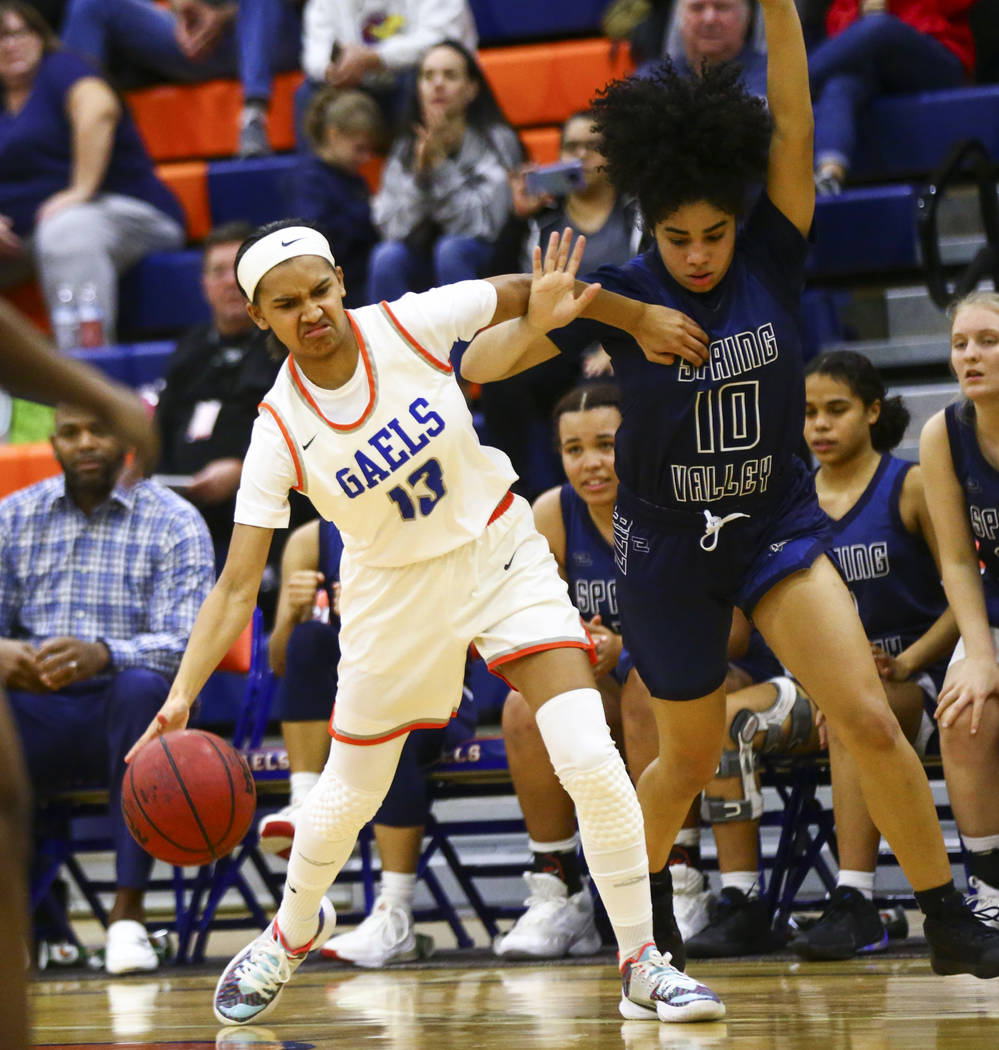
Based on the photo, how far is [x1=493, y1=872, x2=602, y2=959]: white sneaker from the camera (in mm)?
4426

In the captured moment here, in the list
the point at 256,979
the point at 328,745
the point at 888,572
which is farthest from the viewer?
the point at 328,745

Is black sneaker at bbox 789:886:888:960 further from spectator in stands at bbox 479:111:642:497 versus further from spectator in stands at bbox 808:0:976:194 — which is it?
spectator in stands at bbox 808:0:976:194

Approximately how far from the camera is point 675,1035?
2.91 m

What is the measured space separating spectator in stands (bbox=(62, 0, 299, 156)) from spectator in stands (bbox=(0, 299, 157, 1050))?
654 centimetres

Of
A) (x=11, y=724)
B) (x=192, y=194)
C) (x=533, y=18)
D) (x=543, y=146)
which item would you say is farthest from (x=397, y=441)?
(x=533, y=18)

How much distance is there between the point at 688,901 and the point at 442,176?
328cm

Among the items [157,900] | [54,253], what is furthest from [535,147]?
[157,900]

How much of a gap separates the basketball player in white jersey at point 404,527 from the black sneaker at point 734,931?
108cm

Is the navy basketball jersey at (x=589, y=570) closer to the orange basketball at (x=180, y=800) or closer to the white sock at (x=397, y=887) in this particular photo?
the white sock at (x=397, y=887)

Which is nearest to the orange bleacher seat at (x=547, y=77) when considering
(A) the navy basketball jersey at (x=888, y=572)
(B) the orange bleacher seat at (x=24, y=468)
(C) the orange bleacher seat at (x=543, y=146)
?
(C) the orange bleacher seat at (x=543, y=146)

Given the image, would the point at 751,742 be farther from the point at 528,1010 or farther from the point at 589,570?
the point at 528,1010

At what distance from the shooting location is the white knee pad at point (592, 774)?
3.14 metres

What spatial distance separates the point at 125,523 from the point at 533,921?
1855mm

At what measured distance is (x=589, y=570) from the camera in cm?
471
